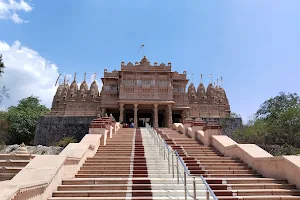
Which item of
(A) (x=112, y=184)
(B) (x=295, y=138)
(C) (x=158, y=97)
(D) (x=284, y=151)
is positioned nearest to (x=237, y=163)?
(A) (x=112, y=184)

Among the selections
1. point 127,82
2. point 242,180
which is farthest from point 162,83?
point 242,180

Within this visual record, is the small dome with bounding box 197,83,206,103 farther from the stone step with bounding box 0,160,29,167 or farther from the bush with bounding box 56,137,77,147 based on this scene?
the stone step with bounding box 0,160,29,167

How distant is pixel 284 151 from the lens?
18.2 m

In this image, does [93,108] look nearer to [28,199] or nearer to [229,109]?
[229,109]

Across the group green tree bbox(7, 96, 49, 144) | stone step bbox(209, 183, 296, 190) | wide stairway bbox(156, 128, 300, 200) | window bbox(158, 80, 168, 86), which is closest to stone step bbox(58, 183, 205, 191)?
stone step bbox(209, 183, 296, 190)

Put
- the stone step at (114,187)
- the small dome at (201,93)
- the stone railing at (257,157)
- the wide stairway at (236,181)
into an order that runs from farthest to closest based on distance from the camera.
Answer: the small dome at (201,93) → the stone railing at (257,157) → the stone step at (114,187) → the wide stairway at (236,181)

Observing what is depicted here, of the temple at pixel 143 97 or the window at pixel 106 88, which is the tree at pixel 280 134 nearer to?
the temple at pixel 143 97

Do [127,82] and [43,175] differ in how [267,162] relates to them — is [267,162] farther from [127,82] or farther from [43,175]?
[127,82]

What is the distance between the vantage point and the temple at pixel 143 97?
34.8 m

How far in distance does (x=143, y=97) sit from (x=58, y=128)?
1153cm

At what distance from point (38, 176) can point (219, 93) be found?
41101 mm

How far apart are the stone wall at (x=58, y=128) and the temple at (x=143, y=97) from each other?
12.0ft

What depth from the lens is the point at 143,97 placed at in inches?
1368

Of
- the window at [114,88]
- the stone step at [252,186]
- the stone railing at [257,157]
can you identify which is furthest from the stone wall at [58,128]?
the stone step at [252,186]
